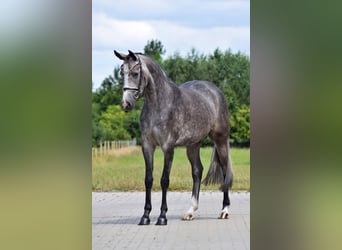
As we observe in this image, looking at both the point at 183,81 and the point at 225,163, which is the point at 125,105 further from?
the point at 183,81

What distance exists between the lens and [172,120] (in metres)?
6.59

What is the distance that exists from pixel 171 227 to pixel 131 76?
5.00 feet

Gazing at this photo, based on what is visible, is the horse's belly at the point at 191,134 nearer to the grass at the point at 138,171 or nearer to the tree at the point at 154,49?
the grass at the point at 138,171

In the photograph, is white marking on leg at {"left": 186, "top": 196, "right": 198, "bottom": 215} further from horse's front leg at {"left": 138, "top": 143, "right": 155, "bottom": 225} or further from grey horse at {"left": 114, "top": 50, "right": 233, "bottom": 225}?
horse's front leg at {"left": 138, "top": 143, "right": 155, "bottom": 225}

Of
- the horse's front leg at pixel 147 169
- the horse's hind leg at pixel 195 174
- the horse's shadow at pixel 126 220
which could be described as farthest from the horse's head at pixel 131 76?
the horse's shadow at pixel 126 220

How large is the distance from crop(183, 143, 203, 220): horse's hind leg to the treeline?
12746 millimetres

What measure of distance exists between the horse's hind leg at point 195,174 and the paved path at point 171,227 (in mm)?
124

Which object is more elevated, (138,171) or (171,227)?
(171,227)

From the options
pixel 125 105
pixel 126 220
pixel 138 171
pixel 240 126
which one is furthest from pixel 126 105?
pixel 240 126

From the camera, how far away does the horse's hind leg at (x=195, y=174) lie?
267 inches

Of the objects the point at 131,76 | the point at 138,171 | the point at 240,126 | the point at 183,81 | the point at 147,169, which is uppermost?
the point at 183,81
